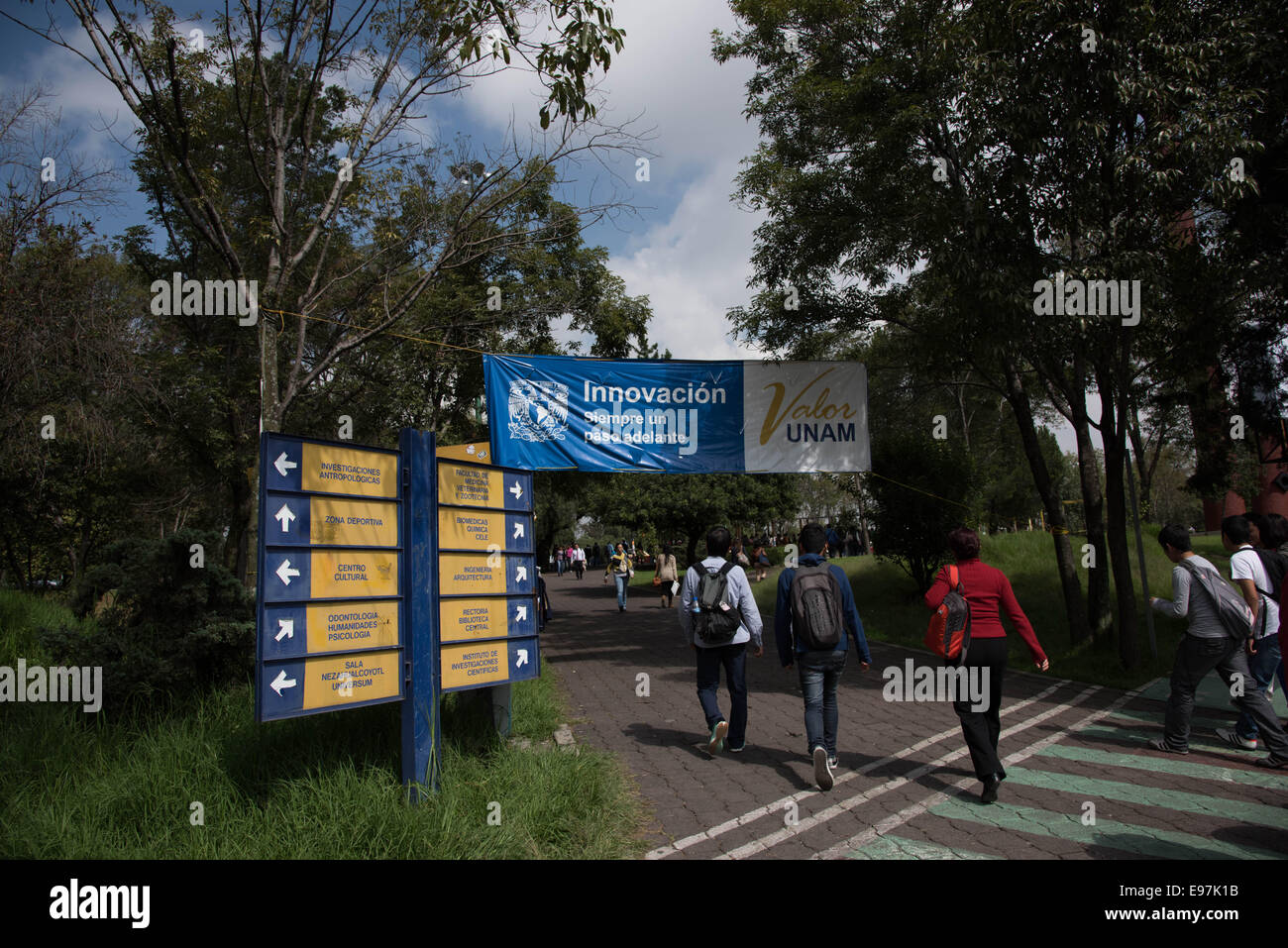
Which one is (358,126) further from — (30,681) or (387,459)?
(30,681)

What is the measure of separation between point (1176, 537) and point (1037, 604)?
9.42m

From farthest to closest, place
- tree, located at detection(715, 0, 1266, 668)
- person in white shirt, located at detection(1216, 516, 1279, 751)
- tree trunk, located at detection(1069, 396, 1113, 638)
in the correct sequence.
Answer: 1. tree trunk, located at detection(1069, 396, 1113, 638)
2. tree, located at detection(715, 0, 1266, 668)
3. person in white shirt, located at detection(1216, 516, 1279, 751)

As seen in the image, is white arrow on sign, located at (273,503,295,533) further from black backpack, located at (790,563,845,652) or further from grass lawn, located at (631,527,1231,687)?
grass lawn, located at (631,527,1231,687)

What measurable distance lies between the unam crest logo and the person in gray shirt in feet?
21.0

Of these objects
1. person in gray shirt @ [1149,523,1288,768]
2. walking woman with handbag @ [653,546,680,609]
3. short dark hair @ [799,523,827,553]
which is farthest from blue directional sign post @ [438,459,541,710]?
walking woman with handbag @ [653,546,680,609]

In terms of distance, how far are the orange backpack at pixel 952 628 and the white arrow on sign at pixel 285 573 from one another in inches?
160

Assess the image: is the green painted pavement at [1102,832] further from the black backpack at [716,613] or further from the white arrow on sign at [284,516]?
the white arrow on sign at [284,516]

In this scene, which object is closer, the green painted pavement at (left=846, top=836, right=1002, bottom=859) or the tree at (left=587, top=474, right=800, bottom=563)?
the green painted pavement at (left=846, top=836, right=1002, bottom=859)

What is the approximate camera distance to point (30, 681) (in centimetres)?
711

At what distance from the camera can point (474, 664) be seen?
5.82 meters

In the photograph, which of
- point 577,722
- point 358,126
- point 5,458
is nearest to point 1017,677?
point 577,722

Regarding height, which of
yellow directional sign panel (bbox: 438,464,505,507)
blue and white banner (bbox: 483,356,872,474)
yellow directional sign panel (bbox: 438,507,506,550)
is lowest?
yellow directional sign panel (bbox: 438,507,506,550)

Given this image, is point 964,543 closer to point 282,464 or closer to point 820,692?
point 820,692

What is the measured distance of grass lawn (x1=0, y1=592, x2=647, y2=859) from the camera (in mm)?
4301
